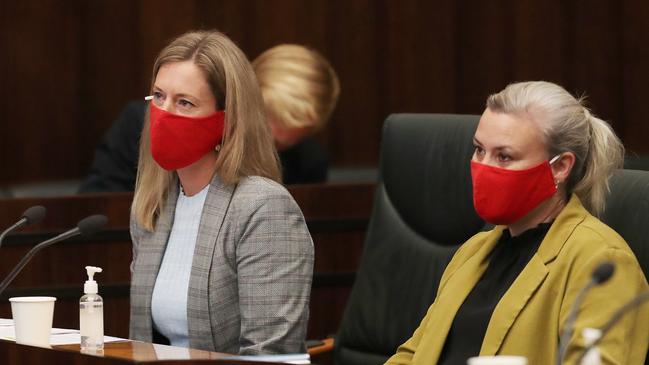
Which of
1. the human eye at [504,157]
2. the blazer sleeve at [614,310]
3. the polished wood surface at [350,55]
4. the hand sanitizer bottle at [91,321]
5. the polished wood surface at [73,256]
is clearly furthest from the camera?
the polished wood surface at [350,55]

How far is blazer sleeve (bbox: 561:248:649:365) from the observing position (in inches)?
106

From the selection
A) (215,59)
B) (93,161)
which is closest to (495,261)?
(215,59)

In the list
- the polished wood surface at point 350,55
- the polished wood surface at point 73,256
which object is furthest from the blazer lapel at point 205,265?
the polished wood surface at point 350,55

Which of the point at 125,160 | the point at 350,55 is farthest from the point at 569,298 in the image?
the point at 350,55

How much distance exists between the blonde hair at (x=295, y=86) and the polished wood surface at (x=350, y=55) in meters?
0.78

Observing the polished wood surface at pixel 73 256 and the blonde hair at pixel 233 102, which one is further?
the polished wood surface at pixel 73 256

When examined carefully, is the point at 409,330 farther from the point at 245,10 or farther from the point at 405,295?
the point at 245,10

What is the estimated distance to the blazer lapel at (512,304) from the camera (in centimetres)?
286

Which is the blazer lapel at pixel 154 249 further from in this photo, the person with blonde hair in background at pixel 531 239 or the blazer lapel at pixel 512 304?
the blazer lapel at pixel 512 304

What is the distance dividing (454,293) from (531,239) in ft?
0.70

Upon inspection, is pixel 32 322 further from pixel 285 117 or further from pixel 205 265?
pixel 285 117

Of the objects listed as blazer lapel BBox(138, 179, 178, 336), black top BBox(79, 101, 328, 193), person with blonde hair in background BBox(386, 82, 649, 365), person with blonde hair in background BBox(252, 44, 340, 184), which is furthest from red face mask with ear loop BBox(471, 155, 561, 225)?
black top BBox(79, 101, 328, 193)

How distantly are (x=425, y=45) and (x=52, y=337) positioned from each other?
313cm

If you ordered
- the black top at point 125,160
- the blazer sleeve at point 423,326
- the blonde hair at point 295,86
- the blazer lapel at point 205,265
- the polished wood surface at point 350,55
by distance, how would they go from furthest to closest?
the polished wood surface at point 350,55
the black top at point 125,160
the blonde hair at point 295,86
the blazer lapel at point 205,265
the blazer sleeve at point 423,326
